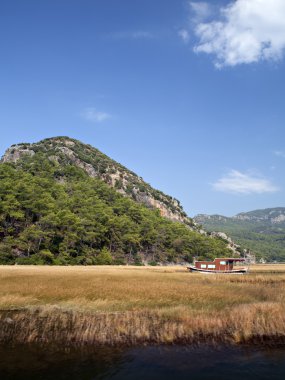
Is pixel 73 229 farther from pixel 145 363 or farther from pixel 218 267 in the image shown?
pixel 145 363

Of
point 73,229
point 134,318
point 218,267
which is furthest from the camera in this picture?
point 73,229

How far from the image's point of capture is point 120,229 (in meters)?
127

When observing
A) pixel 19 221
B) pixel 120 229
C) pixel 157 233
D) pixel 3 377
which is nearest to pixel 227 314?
pixel 3 377

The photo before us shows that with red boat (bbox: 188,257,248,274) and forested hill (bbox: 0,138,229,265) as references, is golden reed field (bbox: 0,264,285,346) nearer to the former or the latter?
red boat (bbox: 188,257,248,274)

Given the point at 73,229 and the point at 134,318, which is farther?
the point at 73,229

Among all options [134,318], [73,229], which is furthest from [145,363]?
[73,229]

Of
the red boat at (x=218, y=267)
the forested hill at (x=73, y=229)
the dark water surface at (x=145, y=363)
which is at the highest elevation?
the forested hill at (x=73, y=229)

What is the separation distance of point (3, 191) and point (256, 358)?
9159 centimetres

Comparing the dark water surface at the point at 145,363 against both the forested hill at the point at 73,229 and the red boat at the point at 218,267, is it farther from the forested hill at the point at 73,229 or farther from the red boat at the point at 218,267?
the forested hill at the point at 73,229

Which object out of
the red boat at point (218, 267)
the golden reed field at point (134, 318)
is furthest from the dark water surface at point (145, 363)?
the red boat at point (218, 267)

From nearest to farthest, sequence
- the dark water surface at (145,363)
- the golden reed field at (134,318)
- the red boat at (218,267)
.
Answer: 1. the dark water surface at (145,363)
2. the golden reed field at (134,318)
3. the red boat at (218,267)

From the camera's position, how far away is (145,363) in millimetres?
14312

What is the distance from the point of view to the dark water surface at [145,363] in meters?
13.1

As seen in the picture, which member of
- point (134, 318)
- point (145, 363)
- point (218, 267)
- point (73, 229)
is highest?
point (73, 229)
